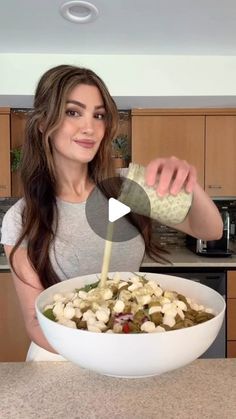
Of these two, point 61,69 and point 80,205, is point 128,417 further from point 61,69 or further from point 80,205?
point 61,69

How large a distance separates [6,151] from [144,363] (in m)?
2.42

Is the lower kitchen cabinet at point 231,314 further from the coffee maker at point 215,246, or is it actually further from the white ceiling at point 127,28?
the white ceiling at point 127,28

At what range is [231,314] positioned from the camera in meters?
2.50

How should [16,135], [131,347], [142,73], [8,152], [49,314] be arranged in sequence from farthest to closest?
1. [16,135]
2. [8,152]
3. [142,73]
4. [49,314]
5. [131,347]

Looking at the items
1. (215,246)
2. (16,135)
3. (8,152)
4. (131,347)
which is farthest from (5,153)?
(131,347)

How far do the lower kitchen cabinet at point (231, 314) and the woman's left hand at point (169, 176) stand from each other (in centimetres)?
202

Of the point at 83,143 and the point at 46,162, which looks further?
the point at 46,162

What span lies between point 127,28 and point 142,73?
452mm

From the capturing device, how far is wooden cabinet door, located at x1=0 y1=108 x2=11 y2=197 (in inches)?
106

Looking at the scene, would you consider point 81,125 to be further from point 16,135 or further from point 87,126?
point 16,135

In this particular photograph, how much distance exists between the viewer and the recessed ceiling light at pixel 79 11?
5.36 feet

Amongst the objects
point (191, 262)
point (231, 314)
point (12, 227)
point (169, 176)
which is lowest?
point (231, 314)

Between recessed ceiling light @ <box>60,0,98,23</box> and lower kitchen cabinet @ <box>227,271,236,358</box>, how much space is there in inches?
66.4

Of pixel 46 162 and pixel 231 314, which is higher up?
pixel 46 162
